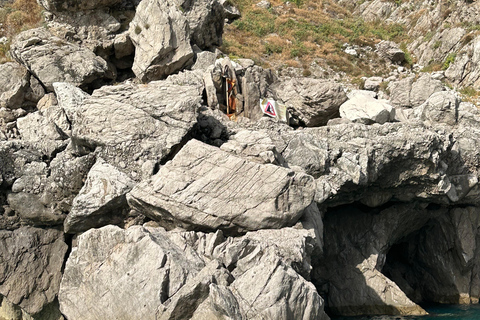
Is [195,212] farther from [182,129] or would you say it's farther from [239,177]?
[182,129]

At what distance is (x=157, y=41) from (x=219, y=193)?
14618 millimetres

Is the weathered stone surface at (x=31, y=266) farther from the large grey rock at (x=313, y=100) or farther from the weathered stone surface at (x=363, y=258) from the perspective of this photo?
the large grey rock at (x=313, y=100)

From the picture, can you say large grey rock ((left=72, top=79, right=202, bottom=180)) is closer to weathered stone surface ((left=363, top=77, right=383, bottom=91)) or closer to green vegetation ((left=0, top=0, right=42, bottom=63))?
green vegetation ((left=0, top=0, right=42, bottom=63))

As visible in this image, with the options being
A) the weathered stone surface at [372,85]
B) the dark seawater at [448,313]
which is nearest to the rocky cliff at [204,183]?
the dark seawater at [448,313]

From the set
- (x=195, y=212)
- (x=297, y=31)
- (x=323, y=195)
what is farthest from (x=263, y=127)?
(x=297, y=31)

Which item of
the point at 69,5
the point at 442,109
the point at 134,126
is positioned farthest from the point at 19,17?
the point at 442,109

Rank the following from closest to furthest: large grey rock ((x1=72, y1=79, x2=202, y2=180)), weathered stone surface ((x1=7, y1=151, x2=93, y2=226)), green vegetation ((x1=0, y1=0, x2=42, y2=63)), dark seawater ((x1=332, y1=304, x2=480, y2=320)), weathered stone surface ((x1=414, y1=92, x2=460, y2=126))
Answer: large grey rock ((x1=72, y1=79, x2=202, y2=180))
weathered stone surface ((x1=7, y1=151, x2=93, y2=226))
dark seawater ((x1=332, y1=304, x2=480, y2=320))
weathered stone surface ((x1=414, y1=92, x2=460, y2=126))
green vegetation ((x1=0, y1=0, x2=42, y2=63))

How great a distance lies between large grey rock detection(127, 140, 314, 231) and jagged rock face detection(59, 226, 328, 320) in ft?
3.80

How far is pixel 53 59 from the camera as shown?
2736 cm

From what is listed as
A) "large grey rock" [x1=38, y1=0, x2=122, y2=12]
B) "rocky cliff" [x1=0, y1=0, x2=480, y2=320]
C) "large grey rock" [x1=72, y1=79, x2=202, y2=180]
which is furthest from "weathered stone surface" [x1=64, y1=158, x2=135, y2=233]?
"large grey rock" [x1=38, y1=0, x2=122, y2=12]

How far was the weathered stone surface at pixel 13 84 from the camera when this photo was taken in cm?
2645

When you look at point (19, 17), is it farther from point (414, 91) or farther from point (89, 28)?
point (414, 91)

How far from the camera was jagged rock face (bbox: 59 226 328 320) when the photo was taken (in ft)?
48.6

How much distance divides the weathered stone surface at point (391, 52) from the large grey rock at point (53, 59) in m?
30.4
